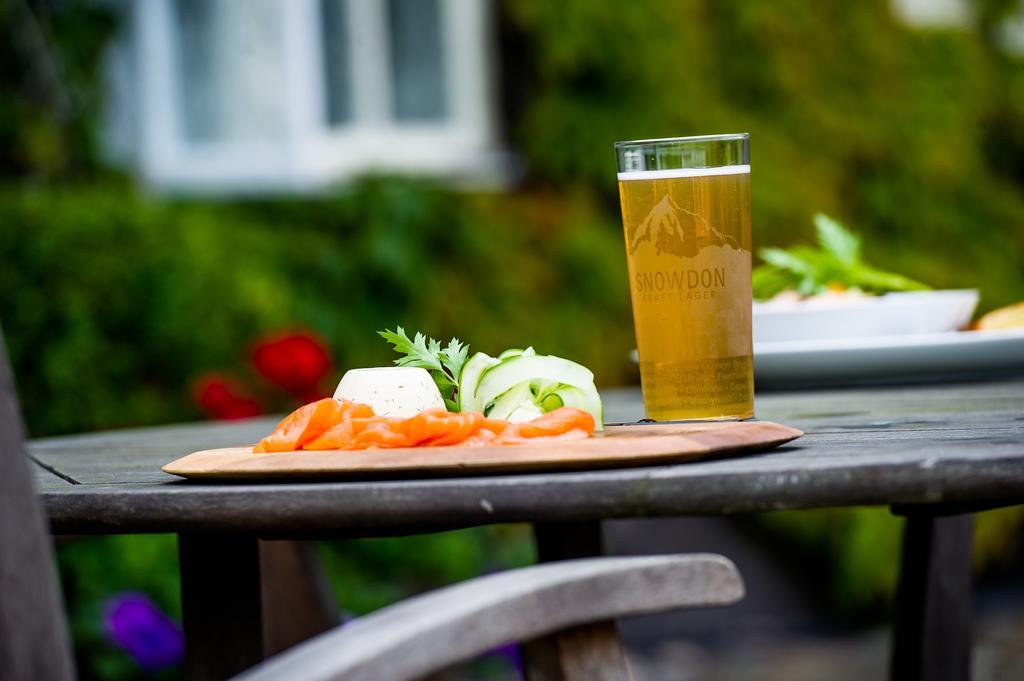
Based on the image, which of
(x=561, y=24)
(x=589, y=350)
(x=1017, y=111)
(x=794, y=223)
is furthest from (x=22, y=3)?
(x=1017, y=111)

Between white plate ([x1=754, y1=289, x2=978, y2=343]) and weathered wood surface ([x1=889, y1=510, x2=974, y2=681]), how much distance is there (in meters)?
0.28

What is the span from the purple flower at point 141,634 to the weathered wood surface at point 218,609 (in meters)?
1.86

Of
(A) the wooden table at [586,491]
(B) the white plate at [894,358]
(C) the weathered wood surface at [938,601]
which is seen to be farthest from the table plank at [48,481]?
(C) the weathered wood surface at [938,601]

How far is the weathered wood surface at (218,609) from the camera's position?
4.24 feet

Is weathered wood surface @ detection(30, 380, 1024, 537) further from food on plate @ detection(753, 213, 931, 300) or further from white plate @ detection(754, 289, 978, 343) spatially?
food on plate @ detection(753, 213, 931, 300)

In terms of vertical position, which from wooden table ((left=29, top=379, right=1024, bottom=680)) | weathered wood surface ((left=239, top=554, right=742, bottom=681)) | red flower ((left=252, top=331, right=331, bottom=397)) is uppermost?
wooden table ((left=29, top=379, right=1024, bottom=680))

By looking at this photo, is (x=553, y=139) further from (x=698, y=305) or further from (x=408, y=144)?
(x=698, y=305)

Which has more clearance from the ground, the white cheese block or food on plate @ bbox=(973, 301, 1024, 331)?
the white cheese block

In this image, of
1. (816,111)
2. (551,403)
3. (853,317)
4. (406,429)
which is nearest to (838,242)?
(853,317)

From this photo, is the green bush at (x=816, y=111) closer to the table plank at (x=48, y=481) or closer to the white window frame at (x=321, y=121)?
the white window frame at (x=321, y=121)

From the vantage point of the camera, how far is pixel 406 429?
0.96m

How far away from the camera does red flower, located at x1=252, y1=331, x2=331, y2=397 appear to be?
10.9 feet

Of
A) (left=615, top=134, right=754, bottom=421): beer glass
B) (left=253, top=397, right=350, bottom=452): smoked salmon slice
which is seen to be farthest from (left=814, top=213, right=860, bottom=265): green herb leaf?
(left=253, top=397, right=350, bottom=452): smoked salmon slice

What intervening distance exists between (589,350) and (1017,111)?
7.69ft
